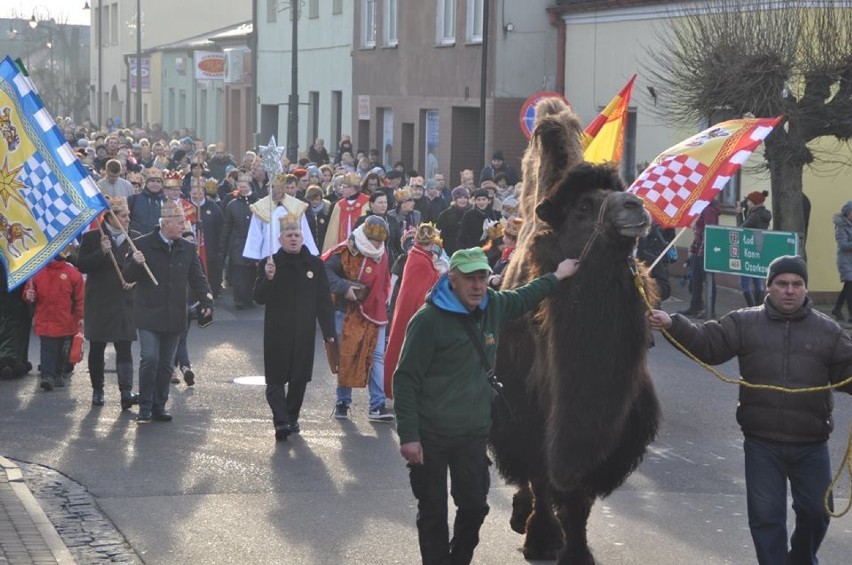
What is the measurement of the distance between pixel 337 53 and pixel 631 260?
38262 mm

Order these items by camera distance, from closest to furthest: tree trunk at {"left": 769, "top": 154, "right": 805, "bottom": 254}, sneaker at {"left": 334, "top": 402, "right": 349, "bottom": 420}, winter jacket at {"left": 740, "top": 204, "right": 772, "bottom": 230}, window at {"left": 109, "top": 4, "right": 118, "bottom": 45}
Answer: sneaker at {"left": 334, "top": 402, "right": 349, "bottom": 420} → winter jacket at {"left": 740, "top": 204, "right": 772, "bottom": 230} → tree trunk at {"left": 769, "top": 154, "right": 805, "bottom": 254} → window at {"left": 109, "top": 4, "right": 118, "bottom": 45}

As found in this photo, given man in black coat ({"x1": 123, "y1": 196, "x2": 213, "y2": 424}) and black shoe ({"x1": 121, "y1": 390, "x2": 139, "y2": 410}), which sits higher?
man in black coat ({"x1": 123, "y1": 196, "x2": 213, "y2": 424})

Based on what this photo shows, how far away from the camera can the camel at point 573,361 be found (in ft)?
24.5

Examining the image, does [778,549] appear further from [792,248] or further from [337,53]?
[337,53]

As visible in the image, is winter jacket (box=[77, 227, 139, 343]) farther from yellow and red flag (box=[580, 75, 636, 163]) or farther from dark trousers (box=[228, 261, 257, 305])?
dark trousers (box=[228, 261, 257, 305])

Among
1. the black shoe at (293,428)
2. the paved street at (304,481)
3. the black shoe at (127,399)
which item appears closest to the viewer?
the paved street at (304,481)

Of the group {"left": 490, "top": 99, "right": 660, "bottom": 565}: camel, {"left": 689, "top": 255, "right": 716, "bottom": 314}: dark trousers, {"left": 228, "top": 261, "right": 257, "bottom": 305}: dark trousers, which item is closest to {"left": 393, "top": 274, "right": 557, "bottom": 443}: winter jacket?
{"left": 490, "top": 99, "right": 660, "bottom": 565}: camel

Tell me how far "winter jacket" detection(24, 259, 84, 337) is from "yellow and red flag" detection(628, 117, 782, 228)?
5.75 m

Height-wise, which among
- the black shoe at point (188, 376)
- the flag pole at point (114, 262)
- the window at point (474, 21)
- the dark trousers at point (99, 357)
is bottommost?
the black shoe at point (188, 376)

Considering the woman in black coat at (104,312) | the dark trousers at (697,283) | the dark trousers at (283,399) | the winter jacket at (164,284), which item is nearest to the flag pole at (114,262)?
the woman in black coat at (104,312)

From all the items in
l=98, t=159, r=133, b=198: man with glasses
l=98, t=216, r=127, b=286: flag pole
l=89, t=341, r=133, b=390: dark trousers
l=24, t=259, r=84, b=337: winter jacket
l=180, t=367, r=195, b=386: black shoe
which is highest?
l=98, t=159, r=133, b=198: man with glasses

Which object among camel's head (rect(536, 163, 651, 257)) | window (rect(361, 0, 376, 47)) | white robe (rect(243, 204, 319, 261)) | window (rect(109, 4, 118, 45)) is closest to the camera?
camel's head (rect(536, 163, 651, 257))

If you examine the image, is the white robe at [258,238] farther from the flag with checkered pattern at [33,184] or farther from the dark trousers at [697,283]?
the flag with checkered pattern at [33,184]

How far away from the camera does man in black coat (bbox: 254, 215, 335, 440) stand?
40.3ft
